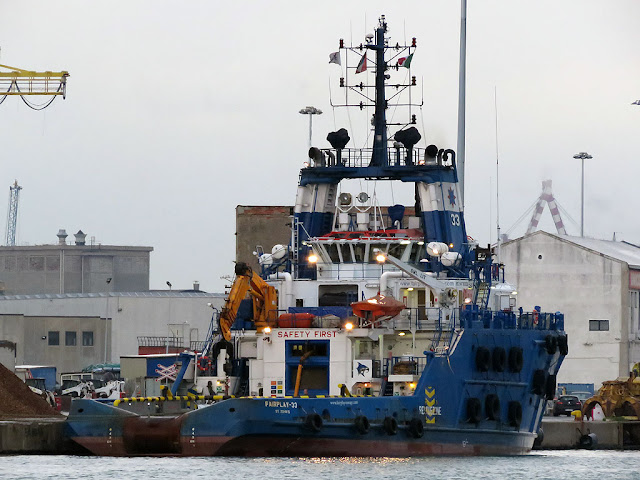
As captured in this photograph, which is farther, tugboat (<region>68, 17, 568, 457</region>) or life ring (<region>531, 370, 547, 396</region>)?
life ring (<region>531, 370, 547, 396</region>)

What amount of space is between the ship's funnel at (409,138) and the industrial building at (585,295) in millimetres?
35773

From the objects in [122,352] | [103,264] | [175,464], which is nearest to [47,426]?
[175,464]

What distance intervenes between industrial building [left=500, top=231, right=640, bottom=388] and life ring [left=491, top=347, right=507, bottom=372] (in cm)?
3827

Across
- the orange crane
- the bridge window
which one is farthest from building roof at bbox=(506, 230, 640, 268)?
the orange crane

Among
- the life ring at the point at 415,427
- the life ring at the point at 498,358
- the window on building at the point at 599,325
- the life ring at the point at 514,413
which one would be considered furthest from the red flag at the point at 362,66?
the window on building at the point at 599,325

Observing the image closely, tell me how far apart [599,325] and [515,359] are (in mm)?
38772

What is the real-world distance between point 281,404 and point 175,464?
3.07 m

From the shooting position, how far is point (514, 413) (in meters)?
47.0

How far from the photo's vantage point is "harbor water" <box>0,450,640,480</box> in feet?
128

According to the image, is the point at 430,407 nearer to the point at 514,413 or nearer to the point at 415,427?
the point at 415,427

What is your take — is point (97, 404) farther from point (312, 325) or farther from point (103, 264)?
point (103, 264)

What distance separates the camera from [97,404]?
4266 centimetres

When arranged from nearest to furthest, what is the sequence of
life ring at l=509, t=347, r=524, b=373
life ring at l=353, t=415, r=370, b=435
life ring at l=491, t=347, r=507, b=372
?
life ring at l=353, t=415, r=370, b=435 → life ring at l=491, t=347, r=507, b=372 → life ring at l=509, t=347, r=524, b=373

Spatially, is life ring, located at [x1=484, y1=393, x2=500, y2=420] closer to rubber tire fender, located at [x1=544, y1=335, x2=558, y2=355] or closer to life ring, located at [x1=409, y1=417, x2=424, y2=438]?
rubber tire fender, located at [x1=544, y1=335, x2=558, y2=355]
